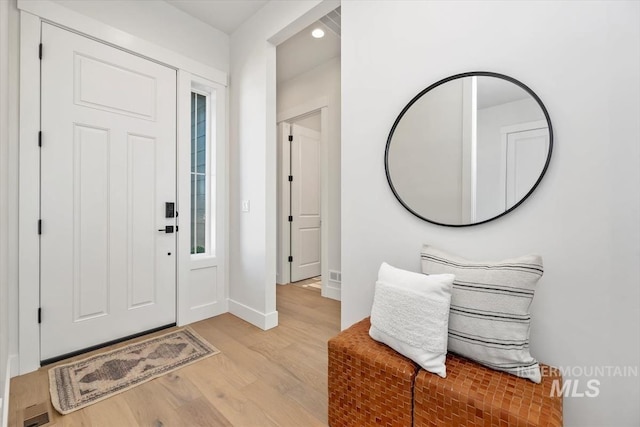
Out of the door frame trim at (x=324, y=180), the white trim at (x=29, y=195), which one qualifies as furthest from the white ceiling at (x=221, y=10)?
the door frame trim at (x=324, y=180)

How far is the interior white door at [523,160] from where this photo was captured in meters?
1.23

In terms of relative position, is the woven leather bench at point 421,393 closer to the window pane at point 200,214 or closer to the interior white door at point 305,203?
the window pane at point 200,214

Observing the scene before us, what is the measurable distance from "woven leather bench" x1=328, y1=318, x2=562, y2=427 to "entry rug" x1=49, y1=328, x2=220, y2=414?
1234 mm

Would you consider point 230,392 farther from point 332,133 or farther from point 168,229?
point 332,133

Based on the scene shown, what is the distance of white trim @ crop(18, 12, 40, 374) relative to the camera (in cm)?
188

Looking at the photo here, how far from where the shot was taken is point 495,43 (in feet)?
4.40

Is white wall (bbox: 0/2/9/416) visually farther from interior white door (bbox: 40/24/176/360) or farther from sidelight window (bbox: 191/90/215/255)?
sidelight window (bbox: 191/90/215/255)

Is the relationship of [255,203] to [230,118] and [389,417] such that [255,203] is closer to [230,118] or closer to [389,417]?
[230,118]

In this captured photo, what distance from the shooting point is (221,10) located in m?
2.63

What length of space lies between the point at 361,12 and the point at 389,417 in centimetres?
220

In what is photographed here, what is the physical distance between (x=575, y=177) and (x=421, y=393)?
1050 millimetres

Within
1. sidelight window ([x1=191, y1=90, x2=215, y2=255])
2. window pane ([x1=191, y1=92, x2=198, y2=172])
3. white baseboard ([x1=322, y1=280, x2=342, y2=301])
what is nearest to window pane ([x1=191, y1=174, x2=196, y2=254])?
sidelight window ([x1=191, y1=90, x2=215, y2=255])

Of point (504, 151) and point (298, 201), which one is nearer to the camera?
point (504, 151)

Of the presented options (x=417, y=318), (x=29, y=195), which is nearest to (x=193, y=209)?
(x=29, y=195)
